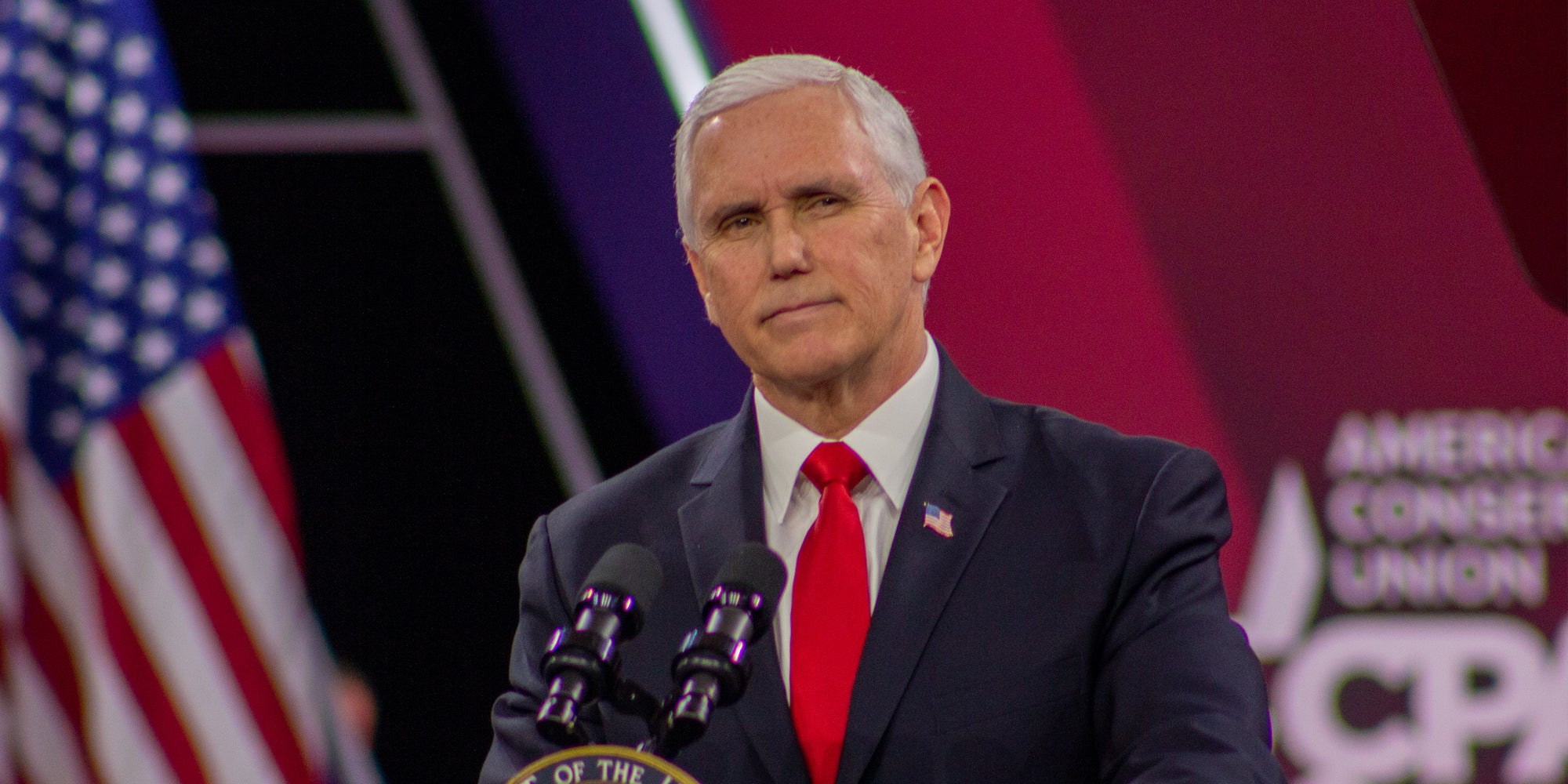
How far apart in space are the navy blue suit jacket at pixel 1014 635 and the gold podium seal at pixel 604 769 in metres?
0.45

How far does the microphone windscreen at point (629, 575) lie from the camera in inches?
40.6

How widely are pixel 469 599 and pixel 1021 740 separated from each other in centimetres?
200

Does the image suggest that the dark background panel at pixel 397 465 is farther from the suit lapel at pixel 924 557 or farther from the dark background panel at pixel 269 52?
the suit lapel at pixel 924 557

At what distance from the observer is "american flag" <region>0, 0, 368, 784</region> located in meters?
2.93

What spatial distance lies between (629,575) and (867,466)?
0.50 m

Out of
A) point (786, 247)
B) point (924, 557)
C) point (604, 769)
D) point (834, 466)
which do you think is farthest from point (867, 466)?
point (604, 769)

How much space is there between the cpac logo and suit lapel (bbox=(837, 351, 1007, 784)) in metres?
1.22

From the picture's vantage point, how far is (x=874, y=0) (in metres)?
2.72

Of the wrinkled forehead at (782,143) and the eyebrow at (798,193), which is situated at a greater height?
the wrinkled forehead at (782,143)

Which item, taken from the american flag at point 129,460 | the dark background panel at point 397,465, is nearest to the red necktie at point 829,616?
the dark background panel at point 397,465

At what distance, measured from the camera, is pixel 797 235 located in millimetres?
1478

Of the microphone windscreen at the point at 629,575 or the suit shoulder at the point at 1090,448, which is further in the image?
the suit shoulder at the point at 1090,448

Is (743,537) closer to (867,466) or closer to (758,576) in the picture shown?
(867,466)

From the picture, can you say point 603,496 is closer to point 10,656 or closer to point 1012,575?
point 1012,575
